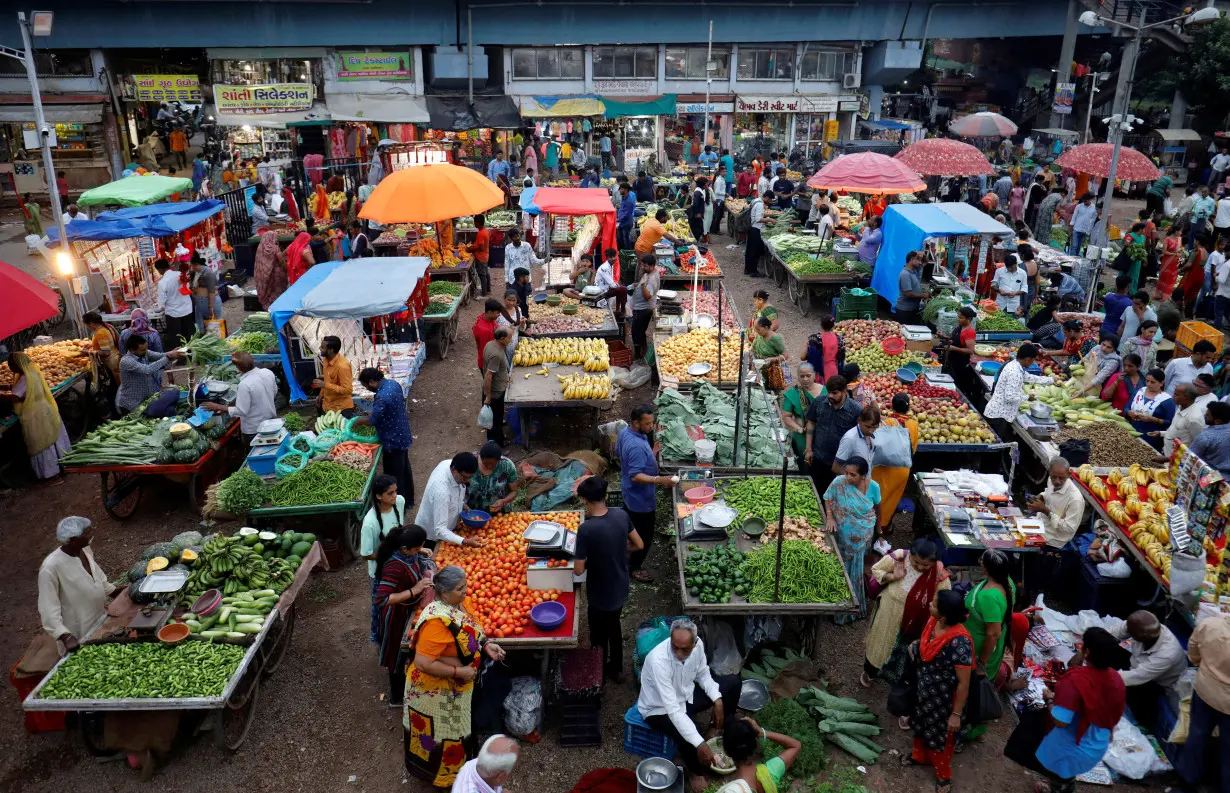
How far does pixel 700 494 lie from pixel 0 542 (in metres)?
7.57

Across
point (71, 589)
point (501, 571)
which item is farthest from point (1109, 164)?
point (71, 589)

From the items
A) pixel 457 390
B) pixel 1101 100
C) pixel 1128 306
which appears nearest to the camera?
pixel 1128 306

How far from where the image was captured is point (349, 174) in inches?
977

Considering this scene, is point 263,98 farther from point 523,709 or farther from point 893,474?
point 523,709

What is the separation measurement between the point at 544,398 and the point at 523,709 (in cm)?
467

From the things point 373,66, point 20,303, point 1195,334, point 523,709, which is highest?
point 373,66

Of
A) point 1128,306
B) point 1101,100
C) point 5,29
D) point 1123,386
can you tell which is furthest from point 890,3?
point 5,29

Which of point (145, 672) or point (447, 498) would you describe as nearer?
point (145, 672)

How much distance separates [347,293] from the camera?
33.1ft

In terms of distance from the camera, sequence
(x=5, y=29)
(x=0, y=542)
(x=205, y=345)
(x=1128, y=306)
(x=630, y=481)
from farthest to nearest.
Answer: (x=5, y=29) → (x=205, y=345) → (x=1128, y=306) → (x=0, y=542) → (x=630, y=481)

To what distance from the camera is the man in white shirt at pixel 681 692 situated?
209 inches

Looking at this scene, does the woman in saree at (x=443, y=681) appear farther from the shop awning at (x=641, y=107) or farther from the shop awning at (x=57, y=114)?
the shop awning at (x=57, y=114)

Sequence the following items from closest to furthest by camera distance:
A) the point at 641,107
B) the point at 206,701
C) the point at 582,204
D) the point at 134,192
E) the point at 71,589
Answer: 1. the point at 206,701
2. the point at 71,589
3. the point at 582,204
4. the point at 134,192
5. the point at 641,107

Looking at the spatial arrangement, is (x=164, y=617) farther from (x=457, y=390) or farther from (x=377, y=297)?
(x=457, y=390)
